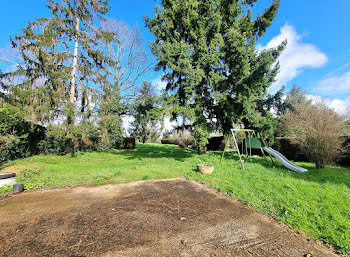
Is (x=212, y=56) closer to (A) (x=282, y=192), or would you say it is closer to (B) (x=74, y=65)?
(A) (x=282, y=192)

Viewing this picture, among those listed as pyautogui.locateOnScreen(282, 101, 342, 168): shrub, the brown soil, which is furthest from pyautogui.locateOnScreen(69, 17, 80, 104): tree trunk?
pyautogui.locateOnScreen(282, 101, 342, 168): shrub

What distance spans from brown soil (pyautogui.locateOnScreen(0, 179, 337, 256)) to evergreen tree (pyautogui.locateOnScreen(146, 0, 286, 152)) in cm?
614

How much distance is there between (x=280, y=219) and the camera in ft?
9.30

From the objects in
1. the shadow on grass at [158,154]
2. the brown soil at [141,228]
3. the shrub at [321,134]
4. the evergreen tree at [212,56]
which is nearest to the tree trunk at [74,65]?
the evergreen tree at [212,56]

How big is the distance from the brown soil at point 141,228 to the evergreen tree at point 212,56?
614cm

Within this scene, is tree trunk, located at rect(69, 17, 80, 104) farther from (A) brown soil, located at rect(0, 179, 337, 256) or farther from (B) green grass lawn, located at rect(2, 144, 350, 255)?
(A) brown soil, located at rect(0, 179, 337, 256)

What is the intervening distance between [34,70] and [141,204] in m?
11.2

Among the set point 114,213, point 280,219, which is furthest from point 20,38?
point 280,219

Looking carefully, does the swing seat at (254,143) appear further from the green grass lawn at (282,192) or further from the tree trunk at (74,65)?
the tree trunk at (74,65)

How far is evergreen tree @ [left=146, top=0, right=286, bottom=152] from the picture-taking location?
29.3ft

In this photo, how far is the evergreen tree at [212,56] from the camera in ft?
29.3

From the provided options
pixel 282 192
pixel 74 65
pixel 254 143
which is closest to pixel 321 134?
pixel 254 143

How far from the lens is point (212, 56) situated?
9305 mm

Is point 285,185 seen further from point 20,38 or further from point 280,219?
point 20,38
